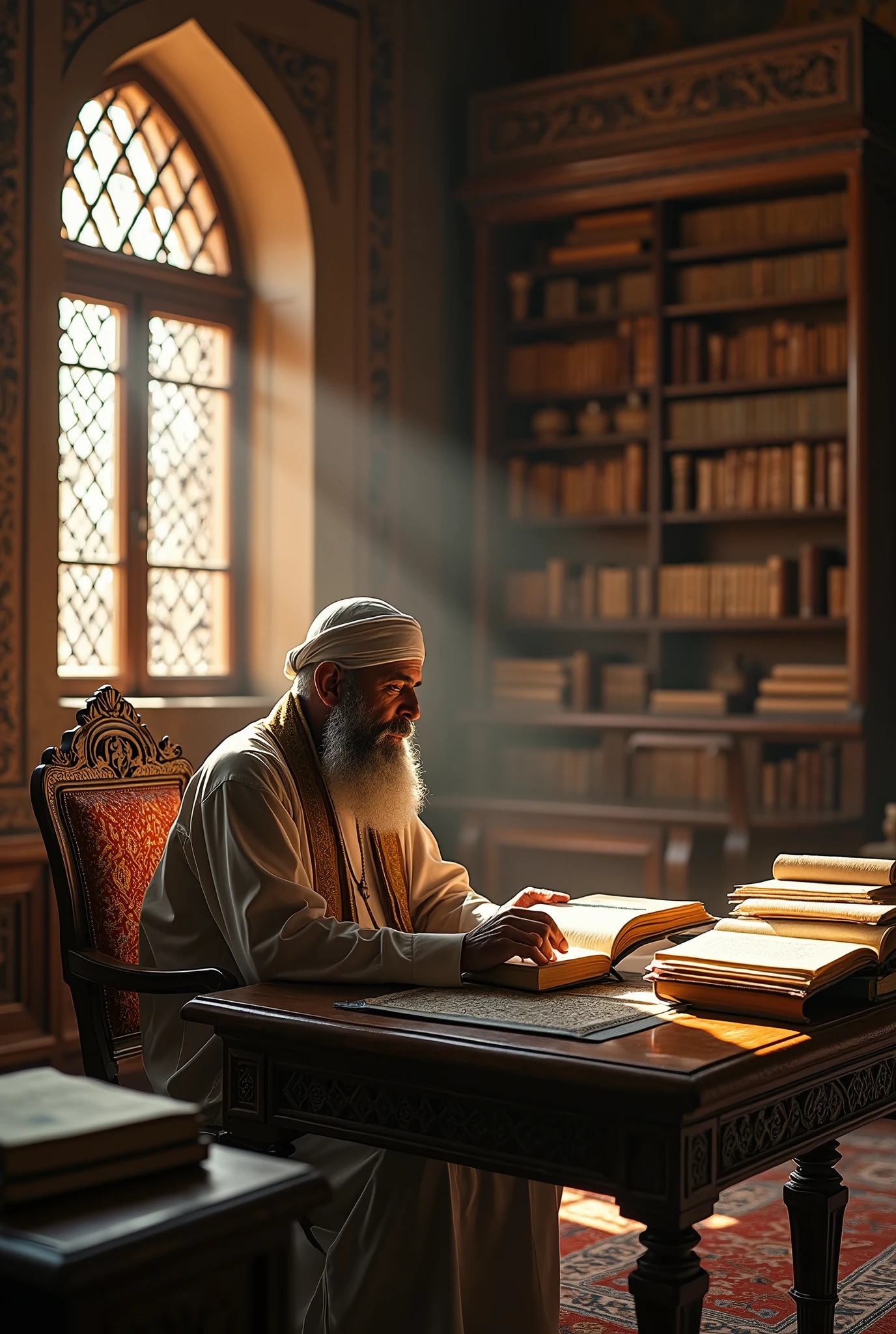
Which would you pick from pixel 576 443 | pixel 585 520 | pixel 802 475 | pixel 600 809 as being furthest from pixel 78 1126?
pixel 576 443

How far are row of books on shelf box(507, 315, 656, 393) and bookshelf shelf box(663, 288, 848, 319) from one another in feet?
0.39

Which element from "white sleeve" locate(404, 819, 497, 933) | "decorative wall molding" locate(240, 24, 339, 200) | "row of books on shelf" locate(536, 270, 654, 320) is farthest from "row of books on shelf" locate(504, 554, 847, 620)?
"white sleeve" locate(404, 819, 497, 933)

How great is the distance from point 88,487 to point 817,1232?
3465mm

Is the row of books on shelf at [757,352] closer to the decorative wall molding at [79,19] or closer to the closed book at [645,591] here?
the closed book at [645,591]

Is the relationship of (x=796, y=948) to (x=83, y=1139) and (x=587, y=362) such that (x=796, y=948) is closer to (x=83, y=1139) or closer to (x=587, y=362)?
(x=83, y=1139)

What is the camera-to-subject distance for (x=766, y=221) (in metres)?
5.54

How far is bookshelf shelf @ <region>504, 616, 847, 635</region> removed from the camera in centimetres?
538

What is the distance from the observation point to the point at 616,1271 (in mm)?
3299

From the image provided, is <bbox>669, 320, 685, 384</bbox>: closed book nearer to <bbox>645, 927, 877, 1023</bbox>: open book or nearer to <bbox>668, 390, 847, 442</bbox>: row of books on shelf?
<bbox>668, 390, 847, 442</bbox>: row of books on shelf

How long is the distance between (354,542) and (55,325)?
4.92 ft

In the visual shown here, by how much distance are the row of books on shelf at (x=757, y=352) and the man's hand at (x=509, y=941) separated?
364 cm

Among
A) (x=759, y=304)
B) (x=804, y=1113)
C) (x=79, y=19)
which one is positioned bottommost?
(x=804, y=1113)

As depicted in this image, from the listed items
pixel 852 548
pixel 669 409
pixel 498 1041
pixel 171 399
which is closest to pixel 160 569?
pixel 171 399

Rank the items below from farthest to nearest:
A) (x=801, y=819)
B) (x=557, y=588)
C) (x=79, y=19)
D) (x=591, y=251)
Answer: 1. (x=557, y=588)
2. (x=591, y=251)
3. (x=801, y=819)
4. (x=79, y=19)
